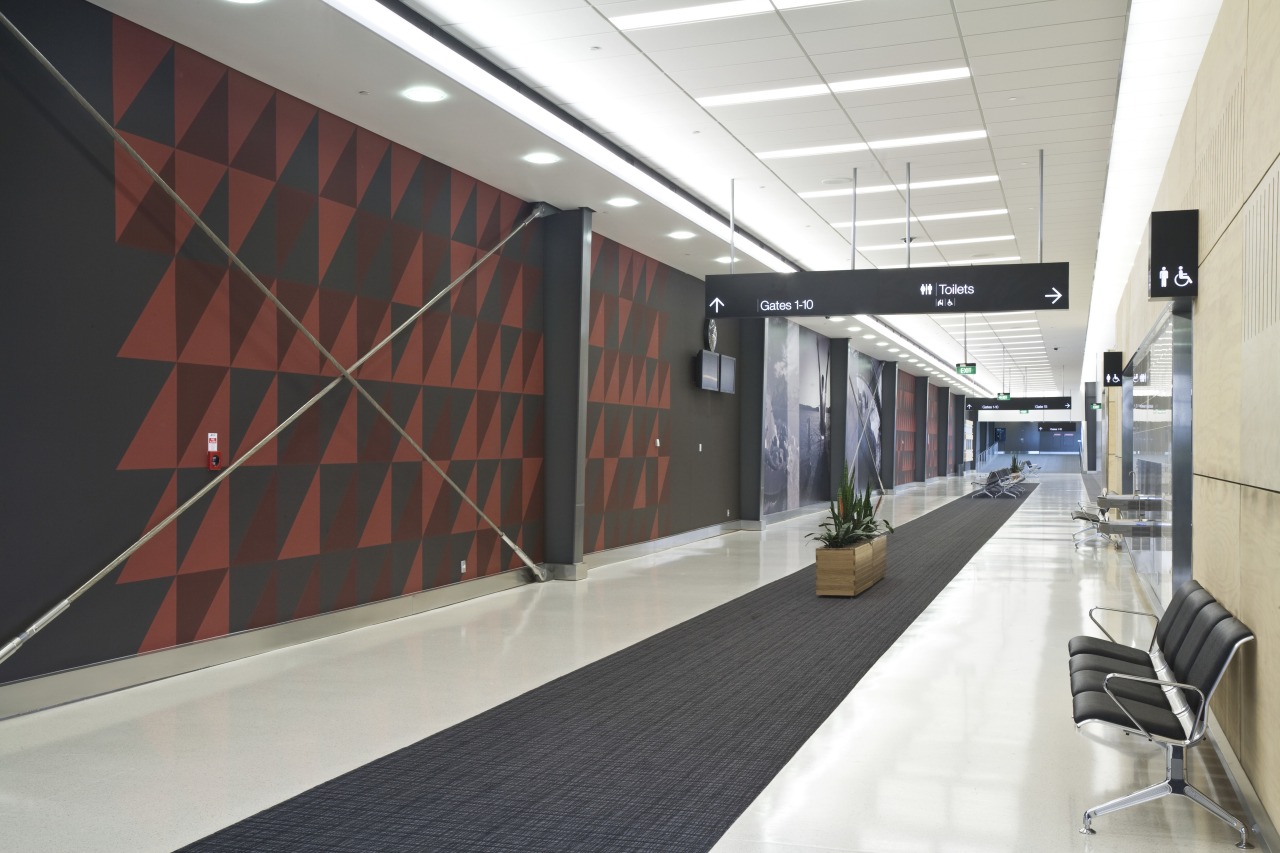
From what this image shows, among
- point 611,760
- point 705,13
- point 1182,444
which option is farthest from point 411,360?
point 1182,444

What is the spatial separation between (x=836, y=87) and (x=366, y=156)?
3.62 metres

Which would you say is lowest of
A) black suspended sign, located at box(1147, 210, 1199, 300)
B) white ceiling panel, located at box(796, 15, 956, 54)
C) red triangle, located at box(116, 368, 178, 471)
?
red triangle, located at box(116, 368, 178, 471)

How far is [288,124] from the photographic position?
282 inches

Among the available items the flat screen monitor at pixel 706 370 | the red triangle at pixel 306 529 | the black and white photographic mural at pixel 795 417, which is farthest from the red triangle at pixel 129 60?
the black and white photographic mural at pixel 795 417

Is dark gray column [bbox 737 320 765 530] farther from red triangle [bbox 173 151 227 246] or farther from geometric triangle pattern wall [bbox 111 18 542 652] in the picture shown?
red triangle [bbox 173 151 227 246]

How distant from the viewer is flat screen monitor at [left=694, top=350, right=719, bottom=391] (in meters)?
14.8

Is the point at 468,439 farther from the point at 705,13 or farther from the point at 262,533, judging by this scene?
the point at 705,13

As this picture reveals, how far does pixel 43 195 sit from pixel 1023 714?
5.79 meters

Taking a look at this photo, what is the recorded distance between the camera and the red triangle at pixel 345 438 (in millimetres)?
7543

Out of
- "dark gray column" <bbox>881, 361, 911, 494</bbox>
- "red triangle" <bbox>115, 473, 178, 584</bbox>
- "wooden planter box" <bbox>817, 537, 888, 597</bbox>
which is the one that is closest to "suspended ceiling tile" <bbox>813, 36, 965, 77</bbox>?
"wooden planter box" <bbox>817, 537, 888, 597</bbox>

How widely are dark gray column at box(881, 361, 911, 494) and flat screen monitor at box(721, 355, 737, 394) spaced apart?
12.9 meters

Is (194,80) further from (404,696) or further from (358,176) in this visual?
(404,696)

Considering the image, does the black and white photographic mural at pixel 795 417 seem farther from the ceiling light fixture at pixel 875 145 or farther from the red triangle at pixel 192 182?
the red triangle at pixel 192 182

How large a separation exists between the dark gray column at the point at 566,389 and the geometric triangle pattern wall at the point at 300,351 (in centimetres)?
55
